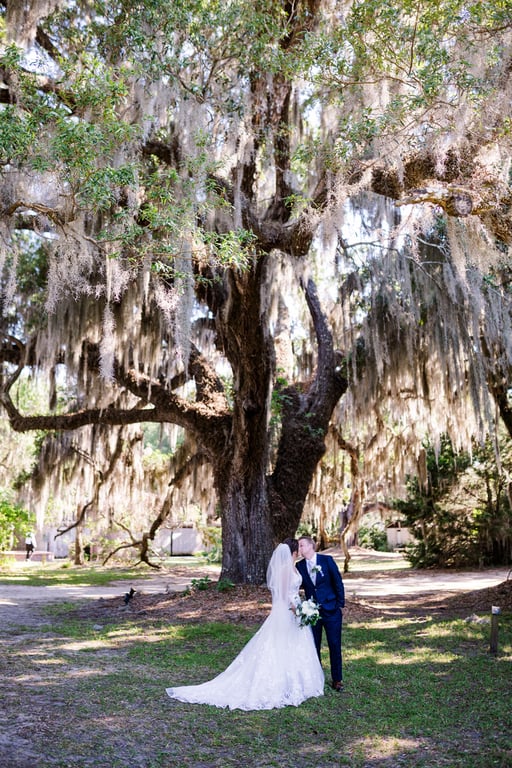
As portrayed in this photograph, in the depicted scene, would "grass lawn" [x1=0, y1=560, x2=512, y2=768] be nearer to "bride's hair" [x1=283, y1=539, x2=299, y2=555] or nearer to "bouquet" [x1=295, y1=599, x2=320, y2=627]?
"bouquet" [x1=295, y1=599, x2=320, y2=627]

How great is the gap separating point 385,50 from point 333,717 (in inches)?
223

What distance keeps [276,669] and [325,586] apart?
65 centimetres

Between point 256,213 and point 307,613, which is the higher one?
point 256,213

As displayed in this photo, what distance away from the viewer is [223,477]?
949 centimetres

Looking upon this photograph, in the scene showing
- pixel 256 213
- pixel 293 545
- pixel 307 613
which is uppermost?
pixel 256 213

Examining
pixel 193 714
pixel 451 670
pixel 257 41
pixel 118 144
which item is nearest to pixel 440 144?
pixel 257 41

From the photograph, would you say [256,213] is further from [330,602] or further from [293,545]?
[330,602]

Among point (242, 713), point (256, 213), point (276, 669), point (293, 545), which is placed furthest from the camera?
point (256, 213)

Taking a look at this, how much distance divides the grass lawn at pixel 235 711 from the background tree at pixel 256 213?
3.03 m

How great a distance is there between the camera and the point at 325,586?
4641mm

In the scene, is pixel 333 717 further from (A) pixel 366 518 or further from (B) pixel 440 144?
(A) pixel 366 518

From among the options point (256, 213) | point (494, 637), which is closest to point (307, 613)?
point (494, 637)

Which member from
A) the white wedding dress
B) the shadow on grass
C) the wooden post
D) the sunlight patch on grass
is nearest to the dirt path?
the shadow on grass

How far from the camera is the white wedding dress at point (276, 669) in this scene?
13.7 feet
